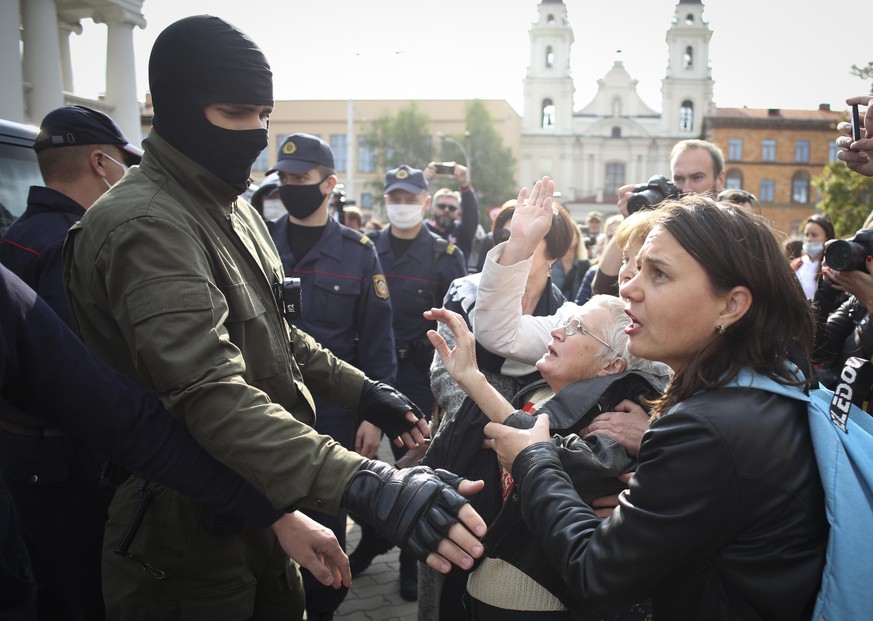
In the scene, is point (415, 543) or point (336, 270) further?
point (336, 270)

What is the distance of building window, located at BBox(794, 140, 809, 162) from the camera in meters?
57.9

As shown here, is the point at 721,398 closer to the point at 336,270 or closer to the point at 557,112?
the point at 336,270

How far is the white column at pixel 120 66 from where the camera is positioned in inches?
632

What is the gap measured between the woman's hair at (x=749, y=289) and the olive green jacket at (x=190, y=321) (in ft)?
2.96

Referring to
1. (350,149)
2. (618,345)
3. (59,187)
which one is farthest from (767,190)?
(59,187)

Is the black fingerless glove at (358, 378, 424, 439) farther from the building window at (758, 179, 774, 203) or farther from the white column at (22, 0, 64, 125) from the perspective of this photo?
the building window at (758, 179, 774, 203)

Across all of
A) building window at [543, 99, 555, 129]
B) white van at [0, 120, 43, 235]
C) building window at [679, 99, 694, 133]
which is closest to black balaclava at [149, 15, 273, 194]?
white van at [0, 120, 43, 235]

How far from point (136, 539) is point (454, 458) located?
1.03m

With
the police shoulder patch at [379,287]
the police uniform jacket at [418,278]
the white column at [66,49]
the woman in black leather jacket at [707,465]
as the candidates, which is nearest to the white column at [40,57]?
the white column at [66,49]

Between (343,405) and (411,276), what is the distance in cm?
259

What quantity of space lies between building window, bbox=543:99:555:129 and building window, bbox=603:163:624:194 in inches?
295

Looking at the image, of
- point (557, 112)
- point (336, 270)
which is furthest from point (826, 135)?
point (336, 270)

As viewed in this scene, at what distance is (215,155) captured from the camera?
83.8 inches

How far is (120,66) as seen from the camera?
16.1 m
